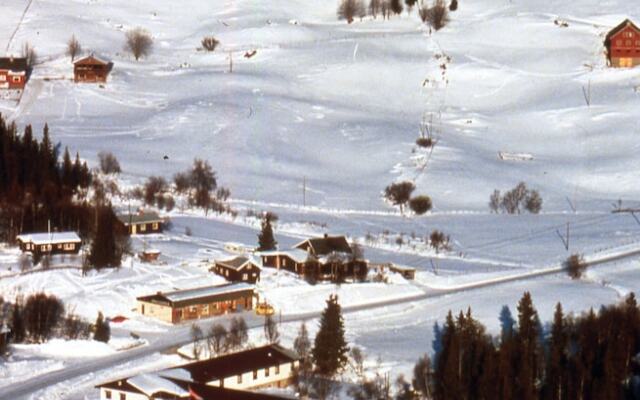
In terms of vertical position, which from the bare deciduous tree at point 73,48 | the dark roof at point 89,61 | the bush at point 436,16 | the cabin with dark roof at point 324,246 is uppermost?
the bush at point 436,16

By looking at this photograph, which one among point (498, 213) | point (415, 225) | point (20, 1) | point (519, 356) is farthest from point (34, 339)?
point (20, 1)

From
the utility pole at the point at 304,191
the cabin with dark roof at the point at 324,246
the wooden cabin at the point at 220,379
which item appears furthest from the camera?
the utility pole at the point at 304,191

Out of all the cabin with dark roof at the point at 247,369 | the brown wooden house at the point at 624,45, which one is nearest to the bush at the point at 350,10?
the brown wooden house at the point at 624,45

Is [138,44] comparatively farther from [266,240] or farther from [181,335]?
[181,335]

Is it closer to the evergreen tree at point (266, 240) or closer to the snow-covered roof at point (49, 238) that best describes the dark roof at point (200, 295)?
the evergreen tree at point (266, 240)

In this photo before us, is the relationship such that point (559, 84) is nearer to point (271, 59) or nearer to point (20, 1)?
point (271, 59)

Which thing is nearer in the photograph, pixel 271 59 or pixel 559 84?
pixel 559 84

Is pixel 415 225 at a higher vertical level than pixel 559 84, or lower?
lower
